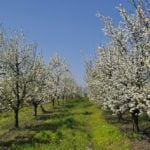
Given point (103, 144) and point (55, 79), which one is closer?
point (103, 144)

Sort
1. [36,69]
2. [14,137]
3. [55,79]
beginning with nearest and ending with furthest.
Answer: [14,137]
[36,69]
[55,79]

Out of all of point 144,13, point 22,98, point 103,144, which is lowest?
point 103,144

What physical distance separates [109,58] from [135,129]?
776 cm

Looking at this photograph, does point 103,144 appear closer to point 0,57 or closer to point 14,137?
point 14,137

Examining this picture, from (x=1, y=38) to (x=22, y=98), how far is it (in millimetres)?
6925

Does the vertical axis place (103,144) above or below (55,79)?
below

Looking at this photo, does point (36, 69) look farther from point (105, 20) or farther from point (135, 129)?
point (105, 20)

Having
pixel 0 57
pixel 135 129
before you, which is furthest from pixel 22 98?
pixel 135 129

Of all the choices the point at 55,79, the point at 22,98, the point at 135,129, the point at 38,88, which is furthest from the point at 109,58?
the point at 55,79

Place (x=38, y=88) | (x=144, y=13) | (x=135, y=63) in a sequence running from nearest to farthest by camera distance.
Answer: (x=144, y=13)
(x=135, y=63)
(x=38, y=88)


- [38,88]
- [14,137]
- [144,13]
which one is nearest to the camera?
[144,13]

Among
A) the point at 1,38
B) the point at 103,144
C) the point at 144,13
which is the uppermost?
the point at 1,38

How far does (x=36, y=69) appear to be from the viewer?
4644cm

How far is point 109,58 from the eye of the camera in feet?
122
